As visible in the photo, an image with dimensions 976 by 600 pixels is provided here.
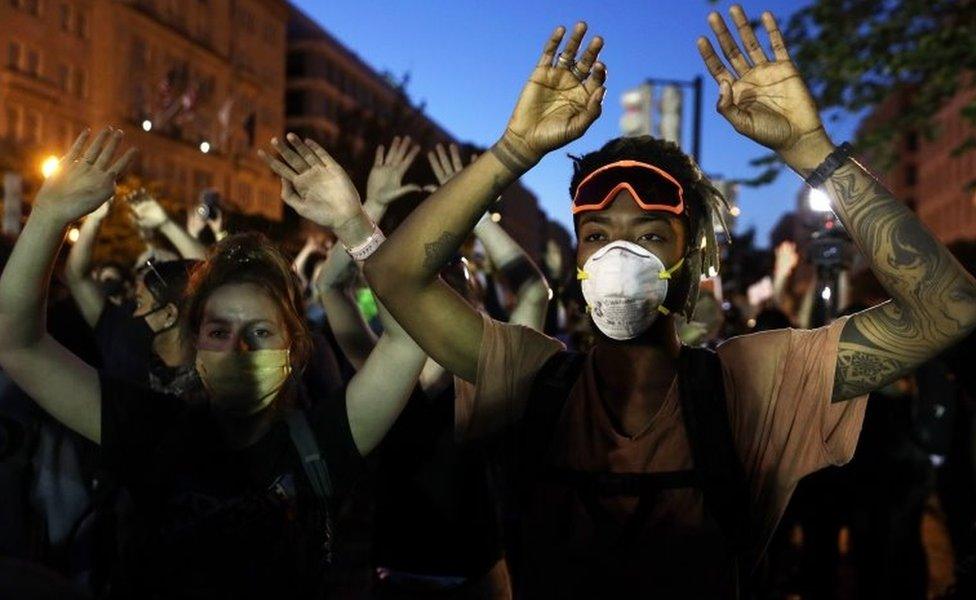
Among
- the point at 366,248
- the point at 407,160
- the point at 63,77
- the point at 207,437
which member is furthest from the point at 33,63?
the point at 207,437

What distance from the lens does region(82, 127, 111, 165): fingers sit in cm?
296

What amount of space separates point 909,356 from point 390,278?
1.28 m

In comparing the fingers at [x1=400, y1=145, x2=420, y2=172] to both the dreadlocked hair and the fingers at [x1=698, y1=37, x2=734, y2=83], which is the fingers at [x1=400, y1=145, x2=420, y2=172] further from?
the fingers at [x1=698, y1=37, x2=734, y2=83]

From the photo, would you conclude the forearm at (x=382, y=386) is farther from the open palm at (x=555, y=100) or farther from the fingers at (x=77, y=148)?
the fingers at (x=77, y=148)

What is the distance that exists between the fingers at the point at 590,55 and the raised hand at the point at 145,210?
3.59 m

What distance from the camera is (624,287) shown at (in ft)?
9.04

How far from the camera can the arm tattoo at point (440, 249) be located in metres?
2.76

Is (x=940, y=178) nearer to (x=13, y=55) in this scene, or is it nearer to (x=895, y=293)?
(x=13, y=55)

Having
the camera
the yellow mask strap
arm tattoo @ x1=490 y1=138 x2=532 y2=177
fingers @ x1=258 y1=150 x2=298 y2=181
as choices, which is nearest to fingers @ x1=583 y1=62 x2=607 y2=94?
arm tattoo @ x1=490 y1=138 x2=532 y2=177

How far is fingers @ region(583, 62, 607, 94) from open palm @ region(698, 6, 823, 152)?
0.96 feet

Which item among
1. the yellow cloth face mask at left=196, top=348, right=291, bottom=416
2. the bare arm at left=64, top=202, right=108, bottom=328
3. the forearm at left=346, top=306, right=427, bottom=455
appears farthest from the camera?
the bare arm at left=64, top=202, right=108, bottom=328

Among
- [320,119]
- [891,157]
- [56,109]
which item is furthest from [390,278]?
[320,119]

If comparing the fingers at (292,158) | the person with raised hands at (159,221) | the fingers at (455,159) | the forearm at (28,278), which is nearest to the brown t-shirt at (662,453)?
the fingers at (292,158)

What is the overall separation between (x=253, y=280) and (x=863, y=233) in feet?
5.67
